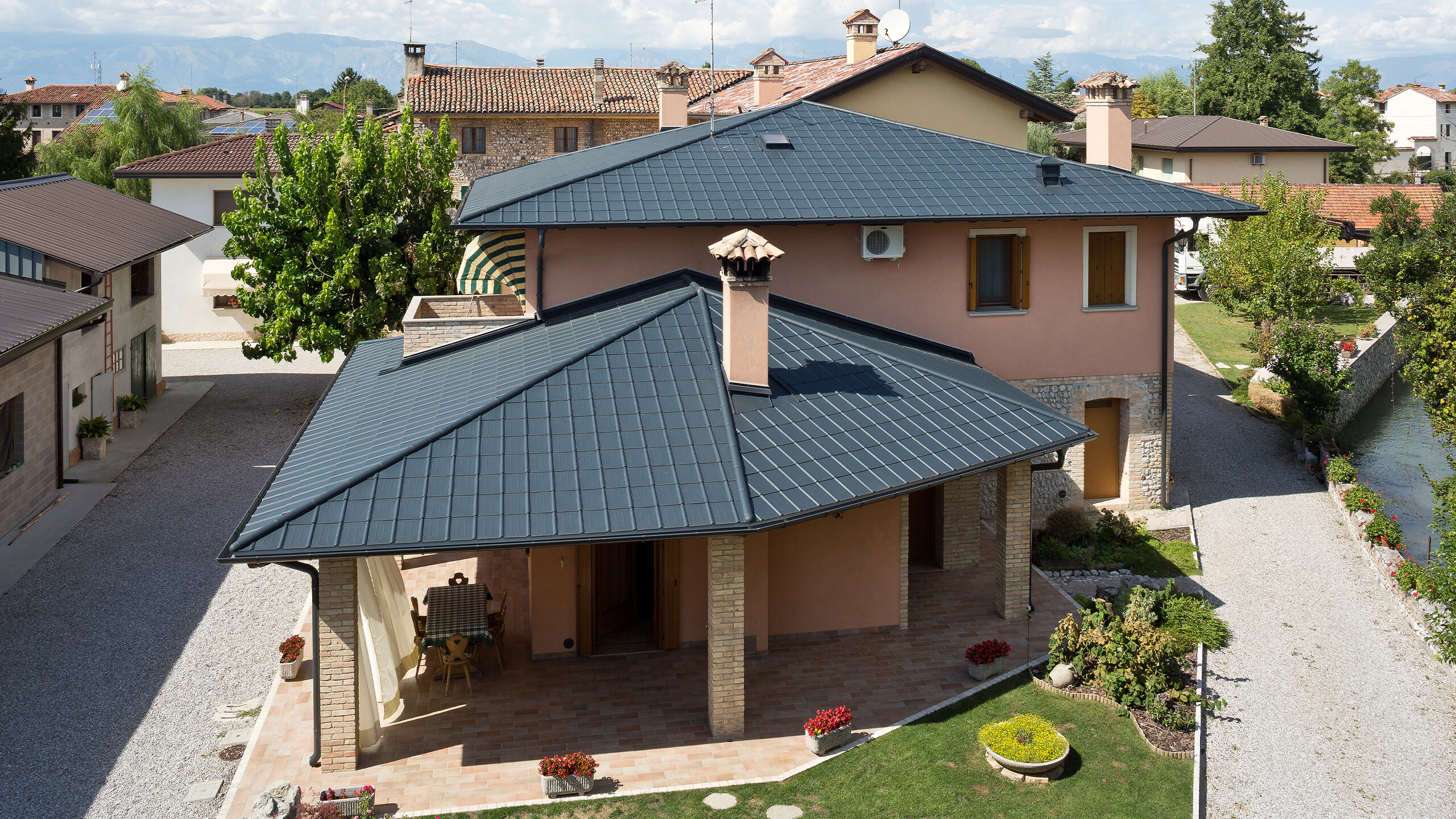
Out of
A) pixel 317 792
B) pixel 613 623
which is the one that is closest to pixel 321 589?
pixel 317 792

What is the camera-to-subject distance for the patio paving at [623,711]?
46.6 feet

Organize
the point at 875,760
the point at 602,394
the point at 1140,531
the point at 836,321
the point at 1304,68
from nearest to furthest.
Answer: the point at 875,760 < the point at 602,394 < the point at 836,321 < the point at 1140,531 < the point at 1304,68

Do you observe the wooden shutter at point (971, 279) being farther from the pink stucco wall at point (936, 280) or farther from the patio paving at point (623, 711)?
the patio paving at point (623, 711)

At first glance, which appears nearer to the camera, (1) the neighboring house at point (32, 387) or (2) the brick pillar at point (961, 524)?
(2) the brick pillar at point (961, 524)

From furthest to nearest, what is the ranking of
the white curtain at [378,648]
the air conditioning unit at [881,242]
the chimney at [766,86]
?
1. the chimney at [766,86]
2. the air conditioning unit at [881,242]
3. the white curtain at [378,648]

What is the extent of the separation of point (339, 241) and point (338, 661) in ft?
63.4

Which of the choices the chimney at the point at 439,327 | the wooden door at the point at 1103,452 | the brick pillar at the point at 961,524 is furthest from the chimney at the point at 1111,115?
the chimney at the point at 439,327

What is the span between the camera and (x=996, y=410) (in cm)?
1770

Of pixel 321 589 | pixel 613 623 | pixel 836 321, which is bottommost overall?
pixel 613 623

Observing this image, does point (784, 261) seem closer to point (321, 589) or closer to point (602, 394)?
point (602, 394)

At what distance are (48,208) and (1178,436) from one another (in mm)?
31146

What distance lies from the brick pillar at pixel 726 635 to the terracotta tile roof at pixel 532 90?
46.1m

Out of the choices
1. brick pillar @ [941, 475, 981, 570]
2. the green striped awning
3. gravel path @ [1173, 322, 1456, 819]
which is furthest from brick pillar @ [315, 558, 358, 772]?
brick pillar @ [941, 475, 981, 570]

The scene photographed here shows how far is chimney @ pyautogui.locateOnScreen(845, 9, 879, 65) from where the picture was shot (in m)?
37.8
